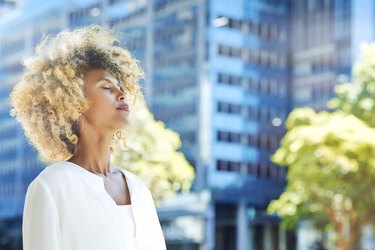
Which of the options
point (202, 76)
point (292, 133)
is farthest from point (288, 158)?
point (202, 76)

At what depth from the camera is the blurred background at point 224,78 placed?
1502cm

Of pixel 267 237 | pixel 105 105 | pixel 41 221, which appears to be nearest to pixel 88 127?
pixel 105 105

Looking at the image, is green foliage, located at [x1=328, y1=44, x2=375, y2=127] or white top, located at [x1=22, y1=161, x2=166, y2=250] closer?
white top, located at [x1=22, y1=161, x2=166, y2=250]

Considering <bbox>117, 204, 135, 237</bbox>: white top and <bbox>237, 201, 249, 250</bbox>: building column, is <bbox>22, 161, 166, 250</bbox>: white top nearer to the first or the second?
<bbox>117, 204, 135, 237</bbox>: white top

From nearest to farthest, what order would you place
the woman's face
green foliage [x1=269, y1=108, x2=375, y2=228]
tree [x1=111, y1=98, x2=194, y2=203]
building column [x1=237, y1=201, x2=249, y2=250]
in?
the woman's face → tree [x1=111, y1=98, x2=194, y2=203] → green foliage [x1=269, y1=108, x2=375, y2=228] → building column [x1=237, y1=201, x2=249, y2=250]

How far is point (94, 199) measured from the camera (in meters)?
0.98

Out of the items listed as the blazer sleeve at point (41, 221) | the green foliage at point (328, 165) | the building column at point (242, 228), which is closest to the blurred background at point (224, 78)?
the building column at point (242, 228)

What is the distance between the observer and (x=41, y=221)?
0.94m

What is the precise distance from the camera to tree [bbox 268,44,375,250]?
10.5 m

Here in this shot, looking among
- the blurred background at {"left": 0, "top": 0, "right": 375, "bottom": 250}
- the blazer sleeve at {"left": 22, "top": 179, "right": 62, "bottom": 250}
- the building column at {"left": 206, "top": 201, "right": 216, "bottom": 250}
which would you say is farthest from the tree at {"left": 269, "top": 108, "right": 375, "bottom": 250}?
the blazer sleeve at {"left": 22, "top": 179, "right": 62, "bottom": 250}

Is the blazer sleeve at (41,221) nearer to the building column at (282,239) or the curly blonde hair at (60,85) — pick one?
the curly blonde hair at (60,85)

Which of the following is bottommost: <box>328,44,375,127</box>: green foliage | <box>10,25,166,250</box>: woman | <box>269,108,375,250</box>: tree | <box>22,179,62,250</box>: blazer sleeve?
<box>22,179,62,250</box>: blazer sleeve

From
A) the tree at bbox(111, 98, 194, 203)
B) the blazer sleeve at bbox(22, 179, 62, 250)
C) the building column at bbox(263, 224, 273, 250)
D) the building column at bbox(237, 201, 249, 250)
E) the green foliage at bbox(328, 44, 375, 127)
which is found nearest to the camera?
the blazer sleeve at bbox(22, 179, 62, 250)

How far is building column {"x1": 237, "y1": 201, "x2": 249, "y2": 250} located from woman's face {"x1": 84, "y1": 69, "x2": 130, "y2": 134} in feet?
51.5
